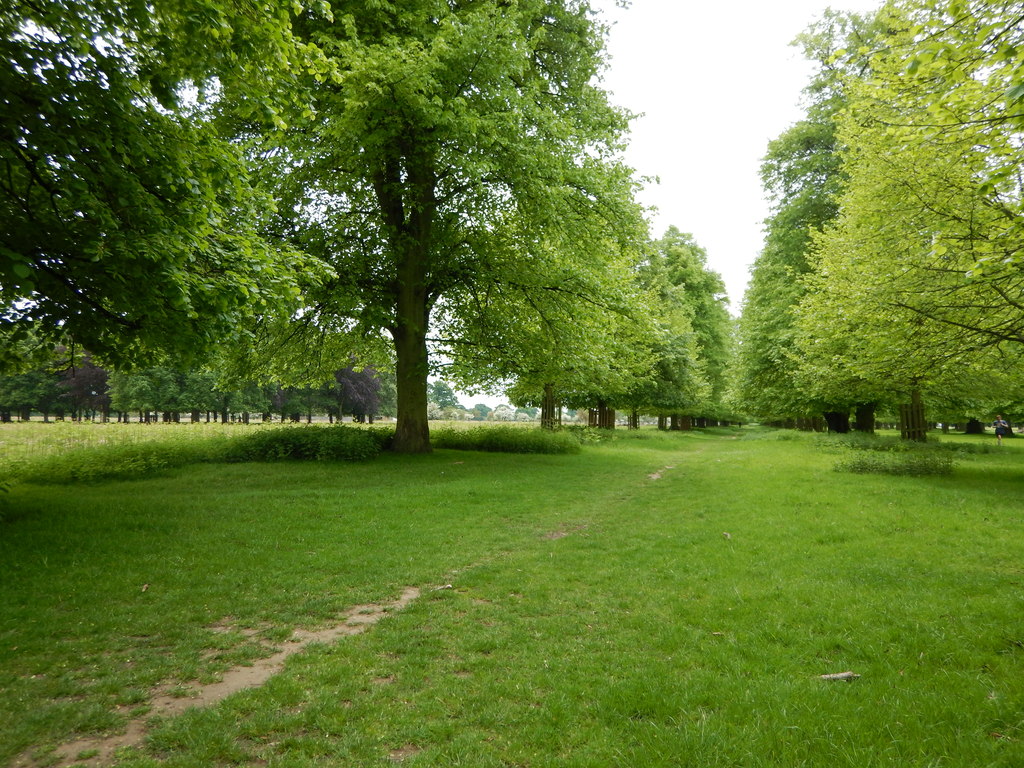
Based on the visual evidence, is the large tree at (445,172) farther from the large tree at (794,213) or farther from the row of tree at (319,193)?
the large tree at (794,213)

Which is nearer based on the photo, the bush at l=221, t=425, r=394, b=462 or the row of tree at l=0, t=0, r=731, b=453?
the row of tree at l=0, t=0, r=731, b=453

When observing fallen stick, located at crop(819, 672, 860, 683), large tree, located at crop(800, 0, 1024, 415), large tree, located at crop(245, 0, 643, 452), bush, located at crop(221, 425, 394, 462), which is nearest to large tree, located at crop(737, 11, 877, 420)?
large tree, located at crop(800, 0, 1024, 415)

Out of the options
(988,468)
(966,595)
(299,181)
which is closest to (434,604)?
(966,595)

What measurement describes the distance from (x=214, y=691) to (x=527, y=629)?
9.64 feet

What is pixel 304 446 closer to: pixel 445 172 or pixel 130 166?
pixel 445 172

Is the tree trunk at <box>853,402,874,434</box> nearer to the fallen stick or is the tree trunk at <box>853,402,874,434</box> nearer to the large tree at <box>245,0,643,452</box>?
the large tree at <box>245,0,643,452</box>

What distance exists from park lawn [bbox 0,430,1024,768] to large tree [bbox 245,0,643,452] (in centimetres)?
830

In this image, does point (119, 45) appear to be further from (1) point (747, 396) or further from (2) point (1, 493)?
(1) point (747, 396)

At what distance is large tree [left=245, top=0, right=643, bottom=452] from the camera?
1373 cm

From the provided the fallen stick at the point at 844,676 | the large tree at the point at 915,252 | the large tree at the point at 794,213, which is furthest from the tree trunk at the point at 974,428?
the fallen stick at the point at 844,676

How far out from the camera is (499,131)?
14695 millimetres

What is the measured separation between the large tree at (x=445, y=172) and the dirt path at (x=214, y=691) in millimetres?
9584

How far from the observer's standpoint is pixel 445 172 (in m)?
17.4

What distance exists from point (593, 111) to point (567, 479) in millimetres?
12462
